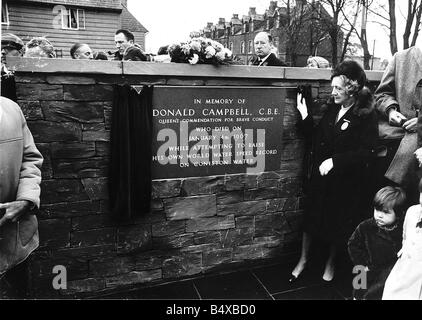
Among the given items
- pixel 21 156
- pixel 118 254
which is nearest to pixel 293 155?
pixel 118 254

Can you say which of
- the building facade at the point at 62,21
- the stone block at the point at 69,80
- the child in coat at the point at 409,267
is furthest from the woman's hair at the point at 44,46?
the building facade at the point at 62,21

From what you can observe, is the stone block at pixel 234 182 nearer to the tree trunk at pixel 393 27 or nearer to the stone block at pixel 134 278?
the stone block at pixel 134 278

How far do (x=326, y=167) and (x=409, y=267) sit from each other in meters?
1.00

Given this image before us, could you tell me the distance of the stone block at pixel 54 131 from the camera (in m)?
2.68

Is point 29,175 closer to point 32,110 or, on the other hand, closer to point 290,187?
point 32,110

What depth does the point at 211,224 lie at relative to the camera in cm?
329

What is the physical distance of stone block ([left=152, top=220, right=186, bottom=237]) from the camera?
3133 mm

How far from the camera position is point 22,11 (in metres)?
9.58

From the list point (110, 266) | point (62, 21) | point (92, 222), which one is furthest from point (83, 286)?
point (62, 21)

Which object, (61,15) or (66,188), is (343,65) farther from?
(61,15)

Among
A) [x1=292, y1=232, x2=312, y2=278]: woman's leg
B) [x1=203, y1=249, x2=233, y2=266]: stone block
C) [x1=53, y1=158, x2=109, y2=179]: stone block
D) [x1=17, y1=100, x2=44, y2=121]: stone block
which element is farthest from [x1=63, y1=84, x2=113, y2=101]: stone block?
[x1=292, y1=232, x2=312, y2=278]: woman's leg

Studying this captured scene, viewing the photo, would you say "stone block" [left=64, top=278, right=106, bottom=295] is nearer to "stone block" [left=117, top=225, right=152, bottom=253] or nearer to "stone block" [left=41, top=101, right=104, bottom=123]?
"stone block" [left=117, top=225, right=152, bottom=253]
